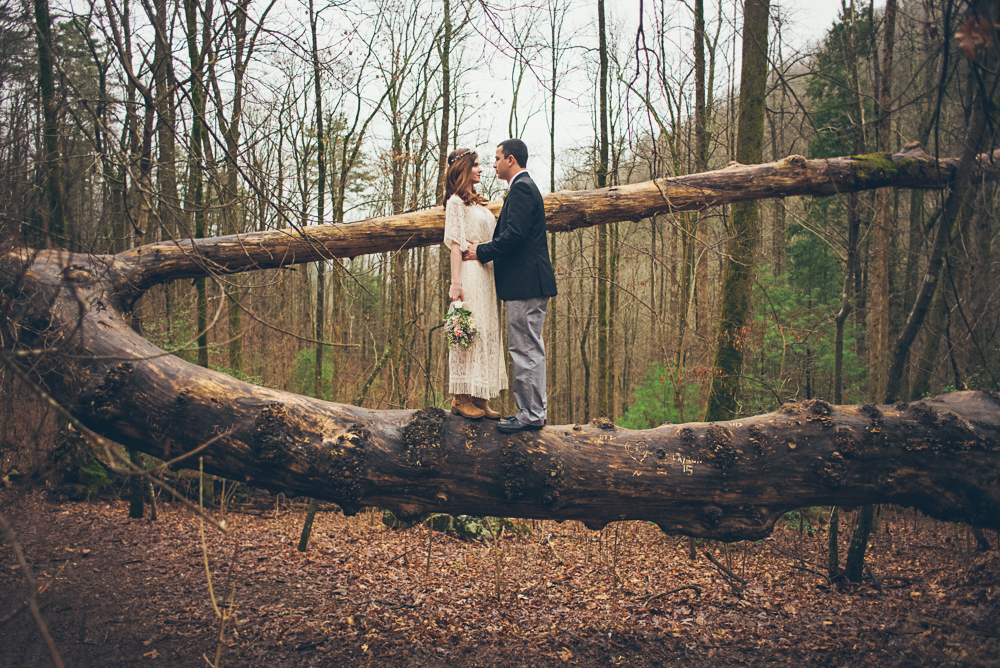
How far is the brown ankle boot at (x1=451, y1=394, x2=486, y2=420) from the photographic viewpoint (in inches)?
170

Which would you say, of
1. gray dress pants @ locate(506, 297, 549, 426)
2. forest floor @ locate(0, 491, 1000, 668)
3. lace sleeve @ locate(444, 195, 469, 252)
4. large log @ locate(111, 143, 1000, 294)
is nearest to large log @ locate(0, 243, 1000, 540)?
gray dress pants @ locate(506, 297, 549, 426)

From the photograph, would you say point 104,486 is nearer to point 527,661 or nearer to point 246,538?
point 246,538

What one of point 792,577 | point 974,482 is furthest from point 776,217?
point 974,482

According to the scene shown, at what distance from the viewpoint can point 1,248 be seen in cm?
443

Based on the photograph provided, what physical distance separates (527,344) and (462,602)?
11.6 feet

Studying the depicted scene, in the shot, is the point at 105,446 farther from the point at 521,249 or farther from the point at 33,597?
the point at 521,249

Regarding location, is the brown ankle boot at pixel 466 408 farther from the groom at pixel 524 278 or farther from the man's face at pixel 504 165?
the man's face at pixel 504 165

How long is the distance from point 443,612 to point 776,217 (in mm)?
13306

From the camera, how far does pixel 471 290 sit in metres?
4.25

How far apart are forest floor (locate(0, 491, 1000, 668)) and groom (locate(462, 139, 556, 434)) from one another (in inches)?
90.4

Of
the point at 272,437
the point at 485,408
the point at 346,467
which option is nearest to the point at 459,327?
the point at 485,408

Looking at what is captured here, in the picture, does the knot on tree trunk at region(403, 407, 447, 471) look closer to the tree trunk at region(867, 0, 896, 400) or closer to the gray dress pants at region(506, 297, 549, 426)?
the gray dress pants at region(506, 297, 549, 426)

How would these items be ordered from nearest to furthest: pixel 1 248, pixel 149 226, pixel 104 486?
1. pixel 1 248
2. pixel 104 486
3. pixel 149 226

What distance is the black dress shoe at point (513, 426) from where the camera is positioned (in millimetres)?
4234
